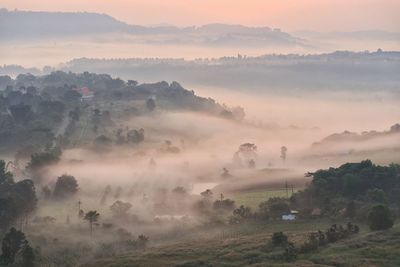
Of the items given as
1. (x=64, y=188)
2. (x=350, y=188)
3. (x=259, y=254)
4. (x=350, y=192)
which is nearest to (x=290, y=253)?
(x=259, y=254)

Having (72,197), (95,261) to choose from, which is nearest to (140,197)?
(72,197)

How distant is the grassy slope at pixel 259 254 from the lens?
192 feet

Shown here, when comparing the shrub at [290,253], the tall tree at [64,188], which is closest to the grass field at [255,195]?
the tall tree at [64,188]

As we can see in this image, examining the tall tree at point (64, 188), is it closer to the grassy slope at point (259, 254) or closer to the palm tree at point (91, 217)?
the palm tree at point (91, 217)

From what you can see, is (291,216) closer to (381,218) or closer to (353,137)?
(381,218)

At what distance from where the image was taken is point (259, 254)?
205 feet

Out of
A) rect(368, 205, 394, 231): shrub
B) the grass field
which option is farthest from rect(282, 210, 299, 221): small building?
rect(368, 205, 394, 231): shrub

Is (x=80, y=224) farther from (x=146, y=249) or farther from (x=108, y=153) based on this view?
(x=108, y=153)

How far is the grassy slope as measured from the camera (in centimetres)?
5841

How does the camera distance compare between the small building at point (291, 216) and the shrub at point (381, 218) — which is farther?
the small building at point (291, 216)

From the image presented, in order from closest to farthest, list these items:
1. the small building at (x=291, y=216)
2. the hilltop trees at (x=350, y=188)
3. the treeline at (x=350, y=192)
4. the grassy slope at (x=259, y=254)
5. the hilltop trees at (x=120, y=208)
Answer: the grassy slope at (x=259, y=254) → the treeline at (x=350, y=192) → the small building at (x=291, y=216) → the hilltop trees at (x=350, y=188) → the hilltop trees at (x=120, y=208)

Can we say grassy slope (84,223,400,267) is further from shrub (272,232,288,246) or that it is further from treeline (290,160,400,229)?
treeline (290,160,400,229)

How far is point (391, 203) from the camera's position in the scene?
90.1 meters

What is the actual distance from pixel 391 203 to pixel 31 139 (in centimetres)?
9480
